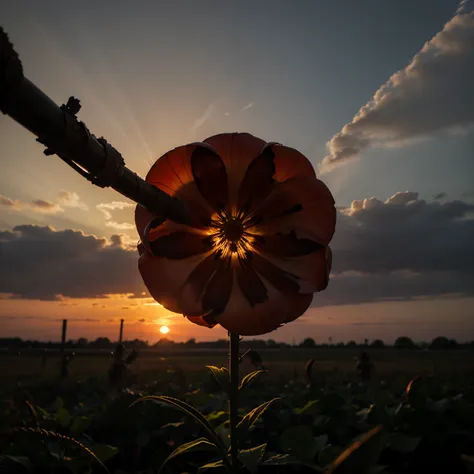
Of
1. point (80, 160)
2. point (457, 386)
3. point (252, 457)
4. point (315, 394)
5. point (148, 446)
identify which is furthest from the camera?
point (457, 386)

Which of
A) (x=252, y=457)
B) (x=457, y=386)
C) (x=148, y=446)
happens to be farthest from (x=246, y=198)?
(x=457, y=386)

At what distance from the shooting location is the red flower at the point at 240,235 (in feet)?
4.08

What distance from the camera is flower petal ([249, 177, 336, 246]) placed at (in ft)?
4.16

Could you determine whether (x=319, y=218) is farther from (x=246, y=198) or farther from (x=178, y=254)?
(x=178, y=254)

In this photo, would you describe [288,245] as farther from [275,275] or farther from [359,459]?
[359,459]

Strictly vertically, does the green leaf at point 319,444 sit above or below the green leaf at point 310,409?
below

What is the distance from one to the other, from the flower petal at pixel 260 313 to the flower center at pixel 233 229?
0.51 feet

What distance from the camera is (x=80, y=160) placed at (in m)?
0.77

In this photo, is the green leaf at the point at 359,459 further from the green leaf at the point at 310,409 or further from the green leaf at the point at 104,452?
the green leaf at the point at 310,409

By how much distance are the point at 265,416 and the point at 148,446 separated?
27.2 inches

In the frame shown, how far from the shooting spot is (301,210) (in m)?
1.28

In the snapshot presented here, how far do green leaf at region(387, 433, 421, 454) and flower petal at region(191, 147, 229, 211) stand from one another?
171 cm

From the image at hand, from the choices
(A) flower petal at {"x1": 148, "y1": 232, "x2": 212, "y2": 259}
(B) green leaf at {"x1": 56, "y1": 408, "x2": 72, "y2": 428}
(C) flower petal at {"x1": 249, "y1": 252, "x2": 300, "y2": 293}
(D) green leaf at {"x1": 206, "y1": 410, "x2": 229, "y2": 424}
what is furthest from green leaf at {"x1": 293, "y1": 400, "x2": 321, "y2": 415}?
(A) flower petal at {"x1": 148, "y1": 232, "x2": 212, "y2": 259}

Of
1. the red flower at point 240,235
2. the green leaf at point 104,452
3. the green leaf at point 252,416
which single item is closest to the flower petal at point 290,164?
the red flower at point 240,235
